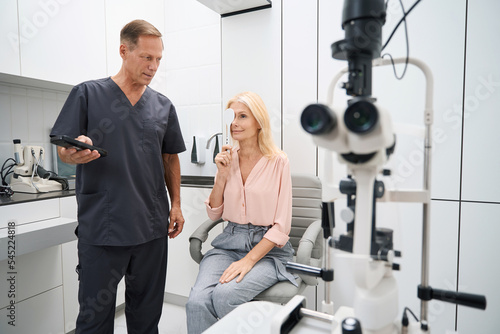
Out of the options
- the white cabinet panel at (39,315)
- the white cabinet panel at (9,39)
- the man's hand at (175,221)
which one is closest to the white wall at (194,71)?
the man's hand at (175,221)

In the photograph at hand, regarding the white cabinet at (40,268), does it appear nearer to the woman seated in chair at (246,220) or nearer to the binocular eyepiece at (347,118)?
the woman seated in chair at (246,220)

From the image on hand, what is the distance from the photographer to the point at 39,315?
5.81ft

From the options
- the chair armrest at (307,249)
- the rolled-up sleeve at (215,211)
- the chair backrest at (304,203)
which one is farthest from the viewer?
the chair backrest at (304,203)

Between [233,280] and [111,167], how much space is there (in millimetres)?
723

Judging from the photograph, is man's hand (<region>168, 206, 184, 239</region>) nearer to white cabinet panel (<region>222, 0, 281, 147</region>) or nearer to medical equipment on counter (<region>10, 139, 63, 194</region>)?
white cabinet panel (<region>222, 0, 281, 147</region>)

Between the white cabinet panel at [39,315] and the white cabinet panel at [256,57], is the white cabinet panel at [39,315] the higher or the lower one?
the lower one

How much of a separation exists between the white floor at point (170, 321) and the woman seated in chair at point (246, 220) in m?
0.89

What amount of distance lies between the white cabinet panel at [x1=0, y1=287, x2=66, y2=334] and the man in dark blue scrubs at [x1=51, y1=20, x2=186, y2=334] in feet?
1.89

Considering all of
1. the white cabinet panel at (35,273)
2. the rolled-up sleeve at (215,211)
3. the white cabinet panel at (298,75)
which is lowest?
the white cabinet panel at (35,273)

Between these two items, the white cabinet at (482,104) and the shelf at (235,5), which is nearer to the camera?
the white cabinet at (482,104)

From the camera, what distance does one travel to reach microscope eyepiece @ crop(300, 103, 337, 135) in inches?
19.8

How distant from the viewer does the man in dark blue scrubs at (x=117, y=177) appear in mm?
1364

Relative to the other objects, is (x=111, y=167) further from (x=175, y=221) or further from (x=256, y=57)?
(x=256, y=57)

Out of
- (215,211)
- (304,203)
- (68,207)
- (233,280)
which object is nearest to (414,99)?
(304,203)
